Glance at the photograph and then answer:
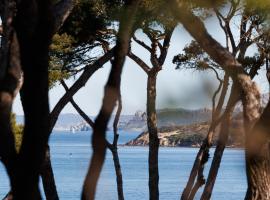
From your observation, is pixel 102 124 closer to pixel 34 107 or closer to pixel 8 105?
pixel 34 107

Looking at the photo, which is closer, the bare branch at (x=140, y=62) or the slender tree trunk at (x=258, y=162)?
the slender tree trunk at (x=258, y=162)

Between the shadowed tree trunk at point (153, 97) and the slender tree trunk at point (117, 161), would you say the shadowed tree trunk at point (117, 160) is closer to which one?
the slender tree trunk at point (117, 161)

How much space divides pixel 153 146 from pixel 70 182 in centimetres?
2261

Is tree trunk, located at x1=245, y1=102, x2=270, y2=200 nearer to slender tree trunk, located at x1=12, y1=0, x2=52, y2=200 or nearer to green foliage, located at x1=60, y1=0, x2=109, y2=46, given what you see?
slender tree trunk, located at x1=12, y1=0, x2=52, y2=200

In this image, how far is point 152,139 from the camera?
10594 millimetres

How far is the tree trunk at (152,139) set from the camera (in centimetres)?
1029

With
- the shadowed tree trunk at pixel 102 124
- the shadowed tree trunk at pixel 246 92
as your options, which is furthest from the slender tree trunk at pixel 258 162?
the shadowed tree trunk at pixel 102 124

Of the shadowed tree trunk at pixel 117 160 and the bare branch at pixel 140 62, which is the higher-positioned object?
the bare branch at pixel 140 62

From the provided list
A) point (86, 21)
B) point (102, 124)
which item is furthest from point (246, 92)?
point (86, 21)

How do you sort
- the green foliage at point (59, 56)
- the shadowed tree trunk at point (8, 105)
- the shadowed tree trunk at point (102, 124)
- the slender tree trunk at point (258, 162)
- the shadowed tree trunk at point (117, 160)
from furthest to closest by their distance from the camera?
the shadowed tree trunk at point (117, 160) → the green foliage at point (59, 56) → the slender tree trunk at point (258, 162) → the shadowed tree trunk at point (8, 105) → the shadowed tree trunk at point (102, 124)

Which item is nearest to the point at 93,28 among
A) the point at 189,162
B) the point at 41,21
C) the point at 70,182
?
the point at 41,21

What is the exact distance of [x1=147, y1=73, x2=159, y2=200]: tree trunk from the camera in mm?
10289

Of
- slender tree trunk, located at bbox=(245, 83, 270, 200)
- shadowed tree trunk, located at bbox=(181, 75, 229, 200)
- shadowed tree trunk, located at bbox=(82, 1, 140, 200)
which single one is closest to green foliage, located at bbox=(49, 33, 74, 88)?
shadowed tree trunk, located at bbox=(181, 75, 229, 200)

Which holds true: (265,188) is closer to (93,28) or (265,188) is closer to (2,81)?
(2,81)
